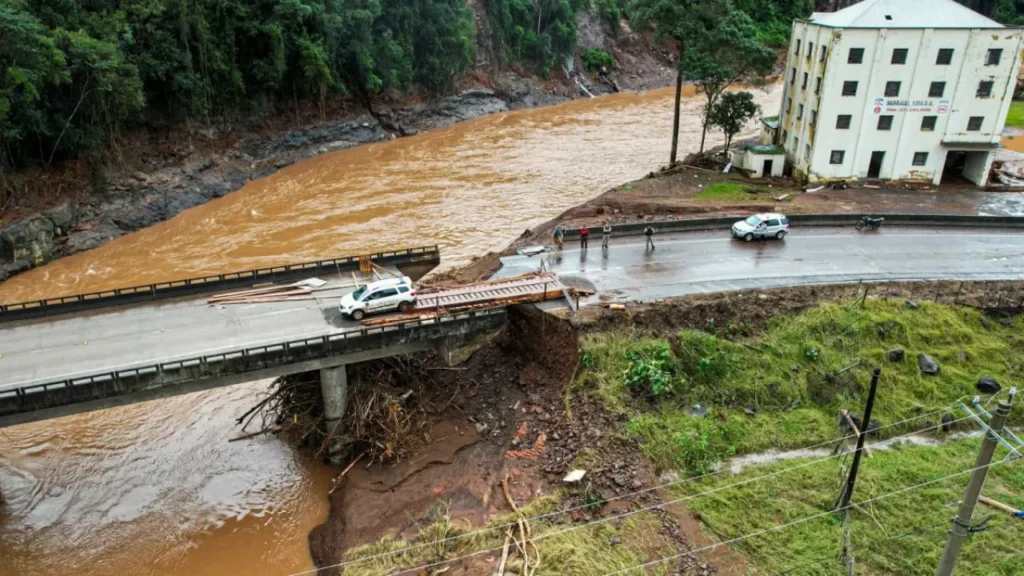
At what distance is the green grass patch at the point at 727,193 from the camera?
162ft

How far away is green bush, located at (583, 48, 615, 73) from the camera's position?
111 meters

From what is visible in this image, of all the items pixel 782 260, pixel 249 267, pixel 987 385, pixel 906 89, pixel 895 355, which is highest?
pixel 906 89

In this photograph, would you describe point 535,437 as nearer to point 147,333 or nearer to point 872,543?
point 872,543

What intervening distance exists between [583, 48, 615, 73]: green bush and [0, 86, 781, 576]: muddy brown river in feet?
44.8

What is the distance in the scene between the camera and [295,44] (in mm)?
68750

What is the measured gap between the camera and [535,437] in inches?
1098

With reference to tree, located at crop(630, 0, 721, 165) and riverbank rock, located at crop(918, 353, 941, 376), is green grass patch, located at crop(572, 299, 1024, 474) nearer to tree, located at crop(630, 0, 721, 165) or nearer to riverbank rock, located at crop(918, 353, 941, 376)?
riverbank rock, located at crop(918, 353, 941, 376)

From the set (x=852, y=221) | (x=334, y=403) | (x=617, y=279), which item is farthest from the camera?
(x=852, y=221)

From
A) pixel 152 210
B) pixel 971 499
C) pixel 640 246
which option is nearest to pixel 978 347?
pixel 640 246

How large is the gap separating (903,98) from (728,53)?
40.9 ft

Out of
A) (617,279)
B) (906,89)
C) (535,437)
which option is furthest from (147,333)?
(906,89)

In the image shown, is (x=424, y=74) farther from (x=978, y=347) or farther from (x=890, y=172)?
(x=978, y=347)

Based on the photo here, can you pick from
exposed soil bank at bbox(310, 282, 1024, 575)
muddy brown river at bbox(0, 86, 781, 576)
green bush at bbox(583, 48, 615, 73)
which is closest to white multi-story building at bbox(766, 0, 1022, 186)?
exposed soil bank at bbox(310, 282, 1024, 575)

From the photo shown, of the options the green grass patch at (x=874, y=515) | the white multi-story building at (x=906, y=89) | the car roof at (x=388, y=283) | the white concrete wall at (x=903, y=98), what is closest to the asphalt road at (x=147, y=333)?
the car roof at (x=388, y=283)
